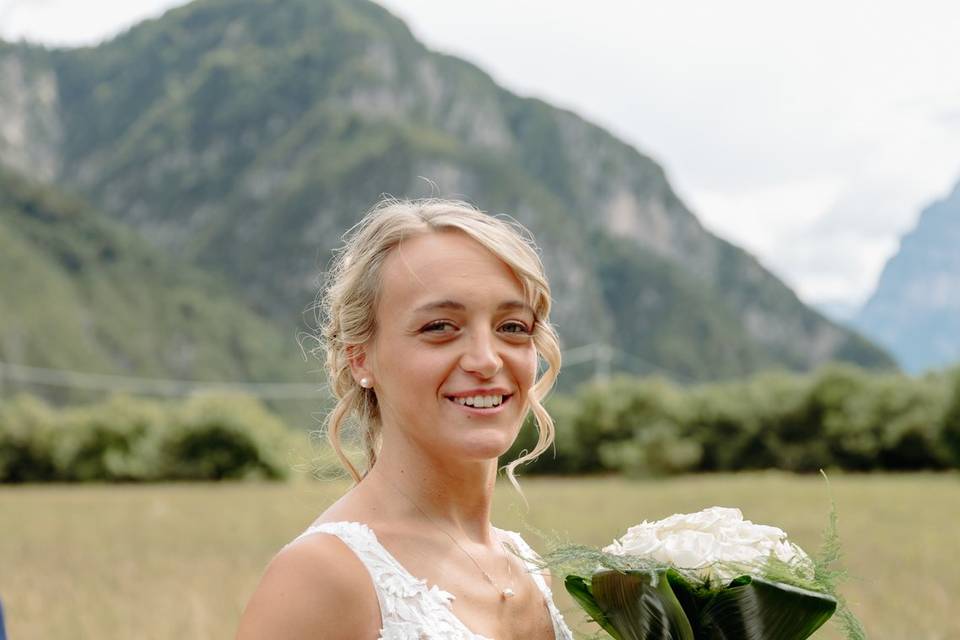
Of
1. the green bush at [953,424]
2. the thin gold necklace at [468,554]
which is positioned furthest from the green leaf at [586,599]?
the green bush at [953,424]

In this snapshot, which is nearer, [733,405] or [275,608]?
[275,608]

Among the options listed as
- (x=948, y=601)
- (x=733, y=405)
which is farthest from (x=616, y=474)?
(x=948, y=601)

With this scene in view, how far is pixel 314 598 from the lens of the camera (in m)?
2.44

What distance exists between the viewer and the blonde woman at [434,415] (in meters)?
2.56

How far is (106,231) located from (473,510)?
574 ft

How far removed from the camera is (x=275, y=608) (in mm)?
2426

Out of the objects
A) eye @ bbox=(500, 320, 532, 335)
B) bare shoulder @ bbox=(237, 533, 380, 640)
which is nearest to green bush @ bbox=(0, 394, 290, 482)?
eye @ bbox=(500, 320, 532, 335)

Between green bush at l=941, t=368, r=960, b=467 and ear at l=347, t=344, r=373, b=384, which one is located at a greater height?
ear at l=347, t=344, r=373, b=384

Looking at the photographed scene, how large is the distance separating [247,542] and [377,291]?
70.2ft

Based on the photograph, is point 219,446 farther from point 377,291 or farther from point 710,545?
point 710,545

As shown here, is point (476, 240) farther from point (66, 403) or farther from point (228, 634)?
point (66, 403)

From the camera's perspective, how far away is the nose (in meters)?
2.64

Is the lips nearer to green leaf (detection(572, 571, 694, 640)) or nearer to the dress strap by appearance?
the dress strap

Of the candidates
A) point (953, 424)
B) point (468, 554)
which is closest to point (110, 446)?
point (953, 424)
